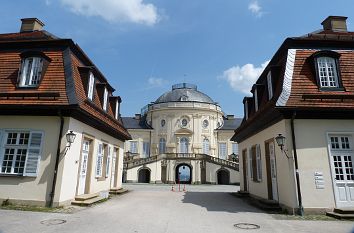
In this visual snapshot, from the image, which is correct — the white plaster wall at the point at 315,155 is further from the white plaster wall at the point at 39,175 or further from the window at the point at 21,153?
the window at the point at 21,153

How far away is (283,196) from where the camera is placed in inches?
451

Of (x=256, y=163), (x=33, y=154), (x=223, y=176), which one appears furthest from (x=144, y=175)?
(x=33, y=154)

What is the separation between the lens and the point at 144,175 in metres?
42.8

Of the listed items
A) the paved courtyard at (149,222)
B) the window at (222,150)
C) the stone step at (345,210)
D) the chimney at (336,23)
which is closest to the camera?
the paved courtyard at (149,222)

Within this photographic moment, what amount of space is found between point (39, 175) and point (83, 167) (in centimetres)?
271

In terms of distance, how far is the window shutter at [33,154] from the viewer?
10.9 metres

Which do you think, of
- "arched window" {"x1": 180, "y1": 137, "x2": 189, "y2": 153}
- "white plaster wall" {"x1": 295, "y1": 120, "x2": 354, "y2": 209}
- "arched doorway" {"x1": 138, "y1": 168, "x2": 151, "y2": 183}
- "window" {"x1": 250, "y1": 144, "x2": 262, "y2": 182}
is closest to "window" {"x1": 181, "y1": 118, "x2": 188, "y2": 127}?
"arched window" {"x1": 180, "y1": 137, "x2": 189, "y2": 153}

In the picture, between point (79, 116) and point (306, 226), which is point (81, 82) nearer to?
point (79, 116)

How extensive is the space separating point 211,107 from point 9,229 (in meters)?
42.7

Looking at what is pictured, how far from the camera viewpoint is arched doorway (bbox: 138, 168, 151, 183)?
42.2 meters

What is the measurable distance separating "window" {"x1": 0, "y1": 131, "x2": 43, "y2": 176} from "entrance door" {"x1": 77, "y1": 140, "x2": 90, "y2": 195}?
7.15ft

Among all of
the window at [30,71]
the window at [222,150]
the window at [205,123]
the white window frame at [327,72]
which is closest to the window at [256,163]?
the white window frame at [327,72]

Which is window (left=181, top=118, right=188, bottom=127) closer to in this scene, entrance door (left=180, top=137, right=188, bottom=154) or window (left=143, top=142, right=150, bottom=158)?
entrance door (left=180, top=137, right=188, bottom=154)

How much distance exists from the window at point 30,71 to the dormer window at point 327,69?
12472mm
